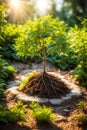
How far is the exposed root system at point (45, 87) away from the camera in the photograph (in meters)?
7.75

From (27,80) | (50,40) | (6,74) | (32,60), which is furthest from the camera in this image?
(32,60)

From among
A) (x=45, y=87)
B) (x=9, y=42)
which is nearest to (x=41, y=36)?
(x=45, y=87)

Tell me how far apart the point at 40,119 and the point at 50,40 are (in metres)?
2.22

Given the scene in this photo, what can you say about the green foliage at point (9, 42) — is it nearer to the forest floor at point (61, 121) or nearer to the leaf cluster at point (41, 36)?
the leaf cluster at point (41, 36)

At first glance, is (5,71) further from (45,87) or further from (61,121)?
(61,121)

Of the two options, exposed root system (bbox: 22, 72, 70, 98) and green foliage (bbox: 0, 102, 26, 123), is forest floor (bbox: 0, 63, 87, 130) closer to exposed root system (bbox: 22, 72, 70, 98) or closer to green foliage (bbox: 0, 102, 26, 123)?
green foliage (bbox: 0, 102, 26, 123)

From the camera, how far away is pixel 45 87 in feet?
25.8

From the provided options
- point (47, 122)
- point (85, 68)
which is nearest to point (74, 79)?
point (85, 68)

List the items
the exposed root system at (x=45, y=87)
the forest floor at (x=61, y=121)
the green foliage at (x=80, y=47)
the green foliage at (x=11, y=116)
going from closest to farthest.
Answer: the green foliage at (x=11, y=116) < the forest floor at (x=61, y=121) < the exposed root system at (x=45, y=87) < the green foliage at (x=80, y=47)

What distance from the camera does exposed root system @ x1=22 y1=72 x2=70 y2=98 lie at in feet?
25.4

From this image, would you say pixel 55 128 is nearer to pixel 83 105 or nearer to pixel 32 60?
pixel 83 105

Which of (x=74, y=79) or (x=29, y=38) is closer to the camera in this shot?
(x=29, y=38)

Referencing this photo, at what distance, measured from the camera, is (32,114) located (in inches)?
252

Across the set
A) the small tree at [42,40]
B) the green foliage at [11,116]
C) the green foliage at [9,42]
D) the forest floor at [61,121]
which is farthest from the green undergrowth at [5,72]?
the green foliage at [11,116]
